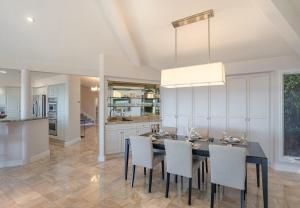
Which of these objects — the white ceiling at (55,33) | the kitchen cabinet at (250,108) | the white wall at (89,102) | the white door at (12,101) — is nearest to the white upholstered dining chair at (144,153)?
the kitchen cabinet at (250,108)

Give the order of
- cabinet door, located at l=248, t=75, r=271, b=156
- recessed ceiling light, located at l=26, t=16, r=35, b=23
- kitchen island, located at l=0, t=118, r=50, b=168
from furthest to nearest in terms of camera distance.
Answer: cabinet door, located at l=248, t=75, r=271, b=156
kitchen island, located at l=0, t=118, r=50, b=168
recessed ceiling light, located at l=26, t=16, r=35, b=23

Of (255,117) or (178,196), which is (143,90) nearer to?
(255,117)

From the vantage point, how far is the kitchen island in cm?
424

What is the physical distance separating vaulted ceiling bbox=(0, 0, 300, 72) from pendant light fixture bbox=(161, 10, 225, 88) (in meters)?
0.15

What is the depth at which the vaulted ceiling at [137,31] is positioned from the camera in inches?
122

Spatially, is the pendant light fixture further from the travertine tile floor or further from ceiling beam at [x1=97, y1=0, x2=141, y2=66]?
the travertine tile floor

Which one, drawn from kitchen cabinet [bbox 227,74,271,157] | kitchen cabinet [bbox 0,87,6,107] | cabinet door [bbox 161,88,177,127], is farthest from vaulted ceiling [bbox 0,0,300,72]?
kitchen cabinet [bbox 0,87,6,107]

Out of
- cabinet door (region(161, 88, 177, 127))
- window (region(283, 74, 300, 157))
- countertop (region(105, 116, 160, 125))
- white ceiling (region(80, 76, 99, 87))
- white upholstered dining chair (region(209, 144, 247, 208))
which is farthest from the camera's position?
white ceiling (region(80, 76, 99, 87))

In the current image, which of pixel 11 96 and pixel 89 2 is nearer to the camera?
pixel 89 2

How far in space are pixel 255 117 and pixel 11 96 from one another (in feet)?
29.5

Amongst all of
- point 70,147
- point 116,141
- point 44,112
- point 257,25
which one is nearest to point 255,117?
point 257,25

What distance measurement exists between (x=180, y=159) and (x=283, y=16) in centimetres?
253

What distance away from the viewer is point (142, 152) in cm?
323

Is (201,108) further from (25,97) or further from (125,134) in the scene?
(25,97)
